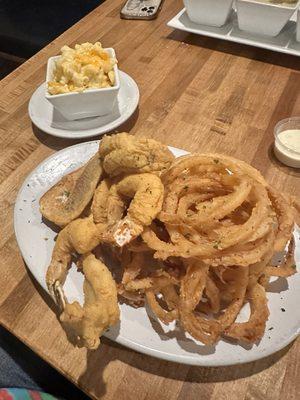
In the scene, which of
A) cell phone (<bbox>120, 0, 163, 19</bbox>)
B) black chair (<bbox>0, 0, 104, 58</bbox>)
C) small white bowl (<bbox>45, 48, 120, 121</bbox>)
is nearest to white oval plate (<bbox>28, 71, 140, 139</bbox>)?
small white bowl (<bbox>45, 48, 120, 121</bbox>)

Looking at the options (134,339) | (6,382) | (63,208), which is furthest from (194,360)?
(6,382)

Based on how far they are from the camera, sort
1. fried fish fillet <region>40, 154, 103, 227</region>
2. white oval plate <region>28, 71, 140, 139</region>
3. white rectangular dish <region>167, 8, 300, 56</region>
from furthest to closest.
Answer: white rectangular dish <region>167, 8, 300, 56</region> < white oval plate <region>28, 71, 140, 139</region> < fried fish fillet <region>40, 154, 103, 227</region>

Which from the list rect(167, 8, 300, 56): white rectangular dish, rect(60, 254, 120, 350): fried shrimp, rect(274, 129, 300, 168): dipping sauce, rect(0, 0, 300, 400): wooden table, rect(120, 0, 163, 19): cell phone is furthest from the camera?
rect(120, 0, 163, 19): cell phone

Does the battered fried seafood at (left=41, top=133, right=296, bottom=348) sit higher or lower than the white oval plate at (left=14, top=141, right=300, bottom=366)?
higher

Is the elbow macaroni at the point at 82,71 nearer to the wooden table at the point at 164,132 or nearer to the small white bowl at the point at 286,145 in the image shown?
the wooden table at the point at 164,132

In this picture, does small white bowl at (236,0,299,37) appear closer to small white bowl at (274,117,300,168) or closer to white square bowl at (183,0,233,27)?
white square bowl at (183,0,233,27)
